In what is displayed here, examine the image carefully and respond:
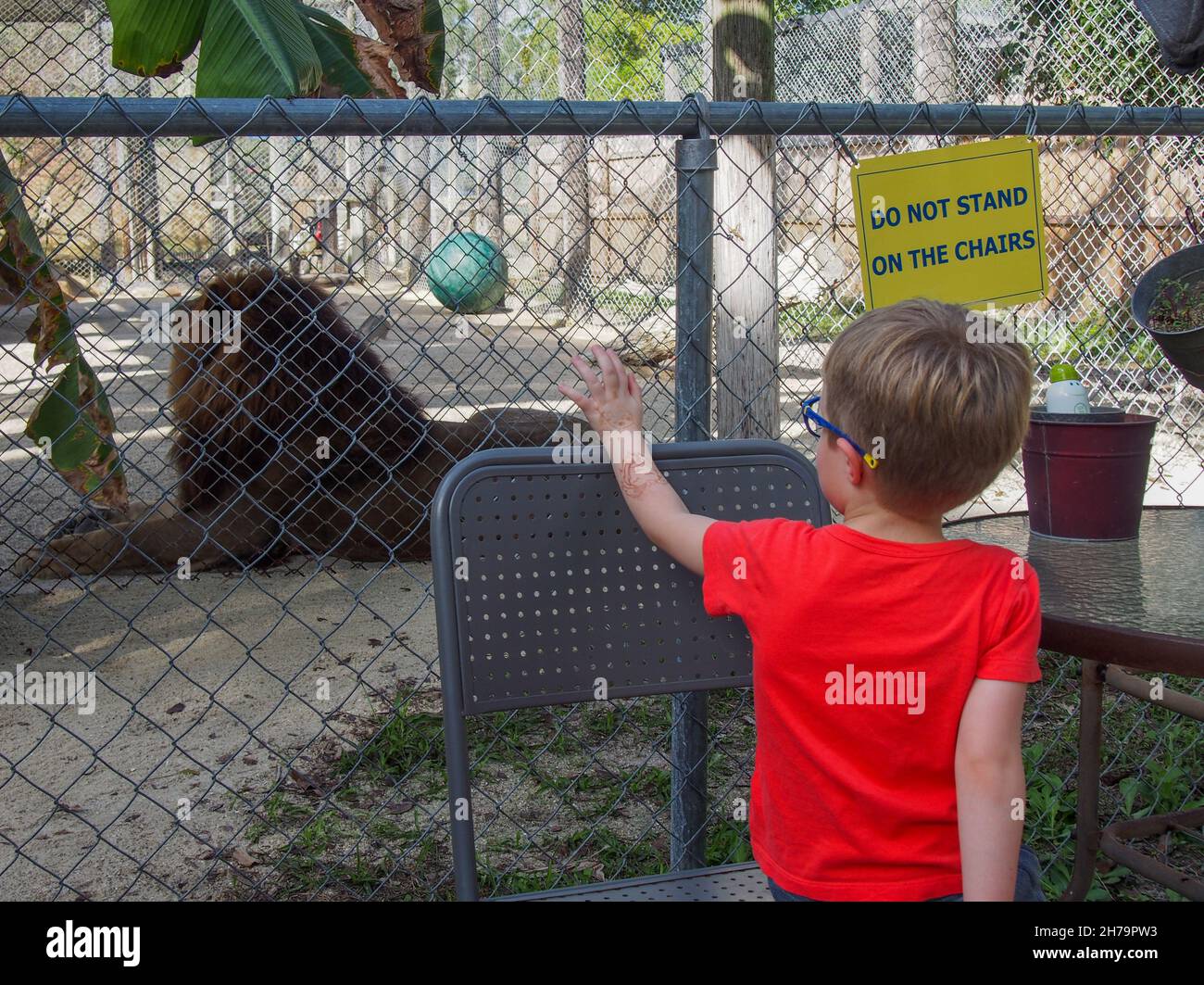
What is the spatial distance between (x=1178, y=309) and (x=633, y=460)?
49.6 inches

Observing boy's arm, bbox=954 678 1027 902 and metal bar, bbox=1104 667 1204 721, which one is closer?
boy's arm, bbox=954 678 1027 902

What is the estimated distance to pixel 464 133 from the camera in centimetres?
201

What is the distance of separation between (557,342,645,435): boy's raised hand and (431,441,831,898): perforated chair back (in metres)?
0.12

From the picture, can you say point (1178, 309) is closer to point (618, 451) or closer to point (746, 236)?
point (618, 451)

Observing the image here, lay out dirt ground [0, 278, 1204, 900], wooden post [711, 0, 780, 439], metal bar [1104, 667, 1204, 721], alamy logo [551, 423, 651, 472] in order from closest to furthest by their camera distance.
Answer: alamy logo [551, 423, 651, 472]
metal bar [1104, 667, 1204, 721]
dirt ground [0, 278, 1204, 900]
wooden post [711, 0, 780, 439]

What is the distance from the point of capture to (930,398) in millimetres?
1340

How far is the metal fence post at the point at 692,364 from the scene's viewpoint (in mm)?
2121

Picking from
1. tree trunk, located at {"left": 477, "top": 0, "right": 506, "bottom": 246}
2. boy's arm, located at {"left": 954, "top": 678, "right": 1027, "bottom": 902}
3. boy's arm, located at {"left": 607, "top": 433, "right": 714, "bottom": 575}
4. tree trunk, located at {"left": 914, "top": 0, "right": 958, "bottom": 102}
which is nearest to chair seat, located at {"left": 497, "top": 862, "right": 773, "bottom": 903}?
boy's arm, located at {"left": 954, "top": 678, "right": 1027, "bottom": 902}

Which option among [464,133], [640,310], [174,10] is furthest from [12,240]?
[640,310]

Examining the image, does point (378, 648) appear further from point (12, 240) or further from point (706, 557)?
point (706, 557)

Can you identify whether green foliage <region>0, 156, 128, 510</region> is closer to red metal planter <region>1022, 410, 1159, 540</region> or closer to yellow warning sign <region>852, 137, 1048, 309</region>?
yellow warning sign <region>852, 137, 1048, 309</region>

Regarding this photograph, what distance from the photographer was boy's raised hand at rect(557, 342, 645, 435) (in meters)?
1.67

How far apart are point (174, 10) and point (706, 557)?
2406 mm

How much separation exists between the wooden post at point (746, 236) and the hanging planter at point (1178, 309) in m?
1.28
